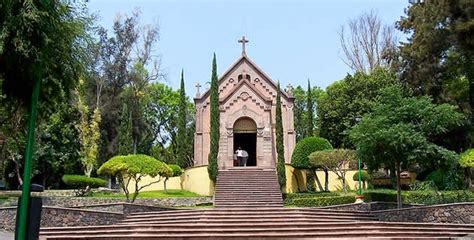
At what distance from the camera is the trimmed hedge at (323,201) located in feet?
70.4

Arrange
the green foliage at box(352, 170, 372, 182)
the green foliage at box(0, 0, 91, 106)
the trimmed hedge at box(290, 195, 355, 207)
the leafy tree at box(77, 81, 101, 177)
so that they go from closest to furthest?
the green foliage at box(0, 0, 91, 106) → the trimmed hedge at box(290, 195, 355, 207) → the green foliage at box(352, 170, 372, 182) → the leafy tree at box(77, 81, 101, 177)

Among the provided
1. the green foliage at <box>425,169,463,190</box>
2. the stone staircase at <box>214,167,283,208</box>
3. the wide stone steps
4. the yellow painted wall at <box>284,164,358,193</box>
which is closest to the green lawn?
the stone staircase at <box>214,167,283,208</box>

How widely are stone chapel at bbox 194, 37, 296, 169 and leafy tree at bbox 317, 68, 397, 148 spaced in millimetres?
4402

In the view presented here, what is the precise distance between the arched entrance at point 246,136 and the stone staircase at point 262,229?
14494 mm

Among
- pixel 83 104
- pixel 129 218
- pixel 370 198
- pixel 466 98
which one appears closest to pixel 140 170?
pixel 129 218

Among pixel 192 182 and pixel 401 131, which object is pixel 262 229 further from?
pixel 192 182

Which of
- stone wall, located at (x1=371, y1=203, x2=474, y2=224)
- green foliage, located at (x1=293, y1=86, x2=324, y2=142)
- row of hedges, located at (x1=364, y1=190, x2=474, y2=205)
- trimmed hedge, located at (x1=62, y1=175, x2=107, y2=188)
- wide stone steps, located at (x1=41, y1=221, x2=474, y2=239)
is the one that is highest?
green foliage, located at (x1=293, y1=86, x2=324, y2=142)

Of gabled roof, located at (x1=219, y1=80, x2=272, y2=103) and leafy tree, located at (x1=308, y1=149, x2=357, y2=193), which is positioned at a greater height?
gabled roof, located at (x1=219, y1=80, x2=272, y2=103)

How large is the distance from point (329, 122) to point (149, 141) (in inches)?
747

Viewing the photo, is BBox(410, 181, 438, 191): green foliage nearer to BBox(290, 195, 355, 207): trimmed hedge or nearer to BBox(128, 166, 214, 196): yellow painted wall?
BBox(290, 195, 355, 207): trimmed hedge

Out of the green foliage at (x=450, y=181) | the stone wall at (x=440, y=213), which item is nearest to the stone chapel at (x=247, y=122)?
the green foliage at (x=450, y=181)

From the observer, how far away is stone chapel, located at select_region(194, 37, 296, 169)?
1184 inches

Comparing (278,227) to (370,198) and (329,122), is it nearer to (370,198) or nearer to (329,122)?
(370,198)

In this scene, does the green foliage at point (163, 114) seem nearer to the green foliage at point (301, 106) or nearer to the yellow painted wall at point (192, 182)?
the green foliage at point (301, 106)
